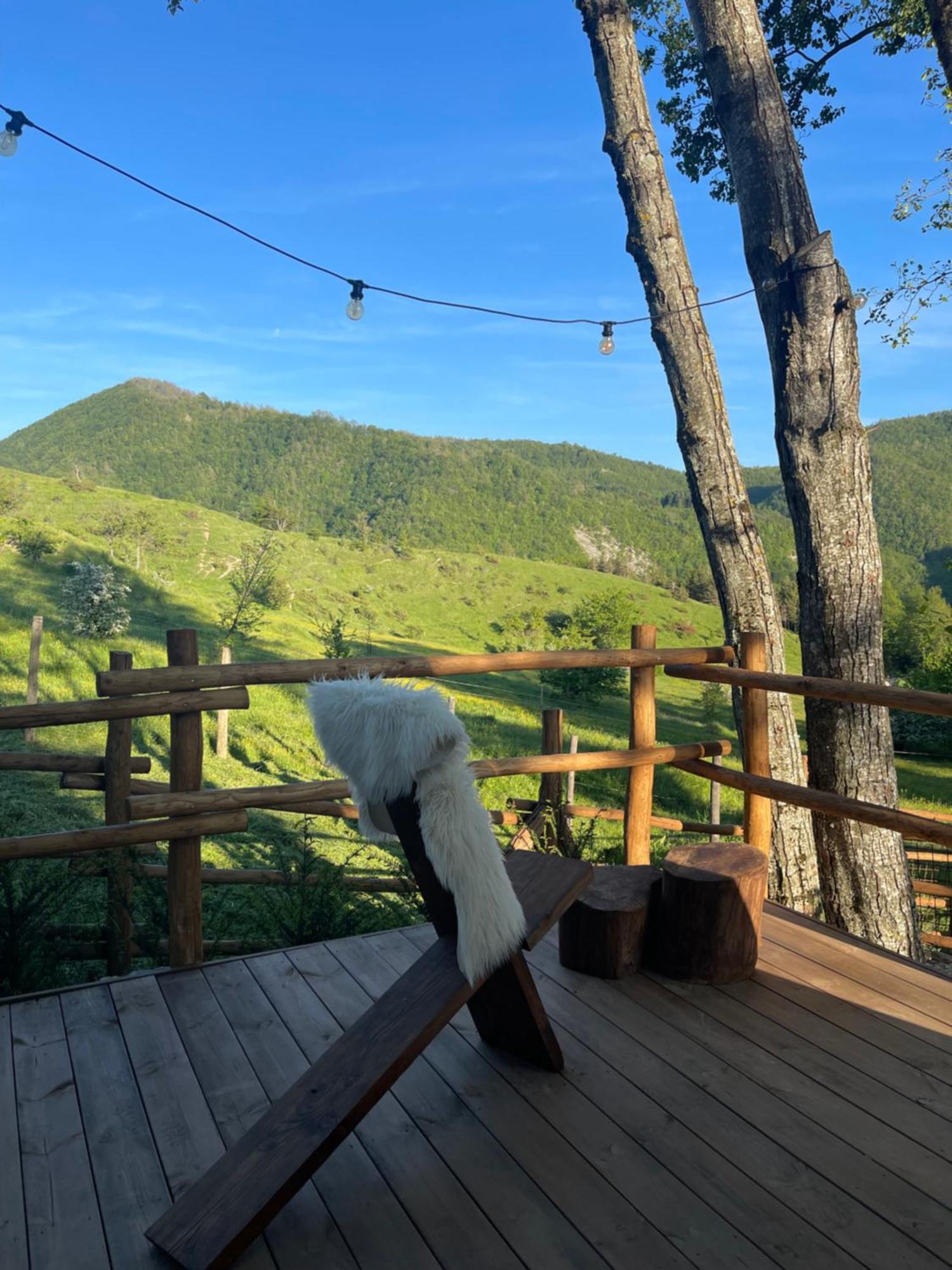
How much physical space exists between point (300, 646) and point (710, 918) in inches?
813

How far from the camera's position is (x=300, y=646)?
22812 millimetres

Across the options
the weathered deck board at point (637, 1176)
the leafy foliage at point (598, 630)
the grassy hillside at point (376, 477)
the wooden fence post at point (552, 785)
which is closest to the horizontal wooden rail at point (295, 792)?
the weathered deck board at point (637, 1176)

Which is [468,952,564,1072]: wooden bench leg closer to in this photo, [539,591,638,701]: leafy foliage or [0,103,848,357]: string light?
[0,103,848,357]: string light

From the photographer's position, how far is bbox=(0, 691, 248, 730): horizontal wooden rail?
260cm

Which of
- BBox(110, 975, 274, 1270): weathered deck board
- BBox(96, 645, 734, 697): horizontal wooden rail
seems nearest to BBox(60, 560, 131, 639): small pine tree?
BBox(96, 645, 734, 697): horizontal wooden rail

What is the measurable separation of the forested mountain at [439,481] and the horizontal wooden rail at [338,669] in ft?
167

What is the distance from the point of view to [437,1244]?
1.65 metres

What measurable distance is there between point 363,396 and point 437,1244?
398ft

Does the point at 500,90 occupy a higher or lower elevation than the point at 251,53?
higher

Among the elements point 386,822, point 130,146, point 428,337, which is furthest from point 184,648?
point 428,337

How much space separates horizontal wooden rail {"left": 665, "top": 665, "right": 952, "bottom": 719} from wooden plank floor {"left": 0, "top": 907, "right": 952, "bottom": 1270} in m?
0.88

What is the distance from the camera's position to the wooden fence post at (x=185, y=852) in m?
2.84

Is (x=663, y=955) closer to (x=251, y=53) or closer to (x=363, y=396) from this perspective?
(x=251, y=53)

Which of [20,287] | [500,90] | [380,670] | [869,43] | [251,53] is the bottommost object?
[380,670]
